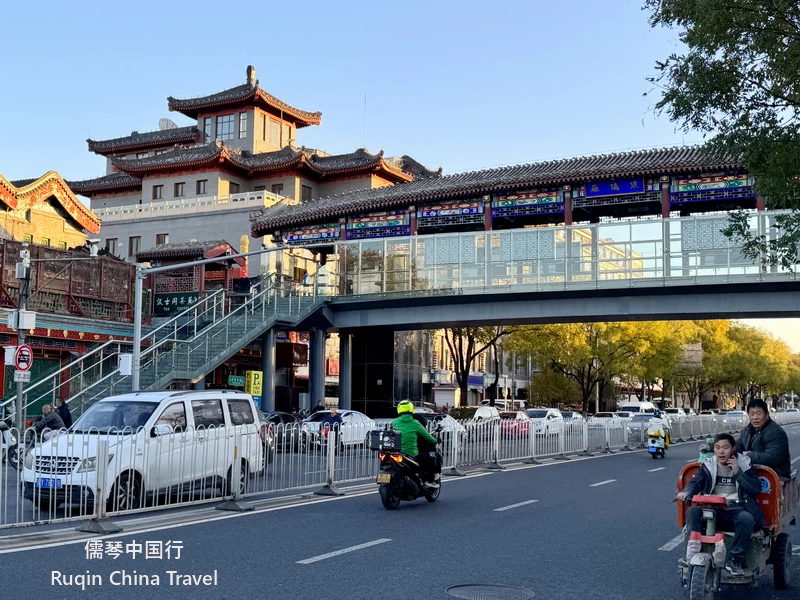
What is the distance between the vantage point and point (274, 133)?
232 ft

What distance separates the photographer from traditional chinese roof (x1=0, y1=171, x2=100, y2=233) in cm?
4247

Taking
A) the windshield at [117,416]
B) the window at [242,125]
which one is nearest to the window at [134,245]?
the window at [242,125]

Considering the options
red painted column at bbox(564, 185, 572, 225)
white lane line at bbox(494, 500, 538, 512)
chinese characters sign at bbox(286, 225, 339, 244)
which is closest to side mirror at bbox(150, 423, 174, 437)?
white lane line at bbox(494, 500, 538, 512)

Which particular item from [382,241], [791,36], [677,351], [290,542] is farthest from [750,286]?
[677,351]

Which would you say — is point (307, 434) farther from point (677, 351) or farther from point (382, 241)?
point (677, 351)

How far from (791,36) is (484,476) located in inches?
434

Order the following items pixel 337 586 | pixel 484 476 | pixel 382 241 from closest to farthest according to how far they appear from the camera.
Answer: pixel 337 586
pixel 484 476
pixel 382 241

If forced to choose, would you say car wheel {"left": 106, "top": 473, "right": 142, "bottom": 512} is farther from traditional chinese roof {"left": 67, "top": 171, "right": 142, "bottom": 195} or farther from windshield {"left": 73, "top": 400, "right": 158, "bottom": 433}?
traditional chinese roof {"left": 67, "top": 171, "right": 142, "bottom": 195}

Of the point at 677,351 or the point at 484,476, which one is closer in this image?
the point at 484,476

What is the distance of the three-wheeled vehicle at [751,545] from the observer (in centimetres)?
725

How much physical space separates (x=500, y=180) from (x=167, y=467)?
3192cm

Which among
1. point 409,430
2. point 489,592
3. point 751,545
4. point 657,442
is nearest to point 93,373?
point 657,442

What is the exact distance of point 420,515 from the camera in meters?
13.3

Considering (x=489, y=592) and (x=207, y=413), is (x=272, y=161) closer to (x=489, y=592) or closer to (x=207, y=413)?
(x=207, y=413)
